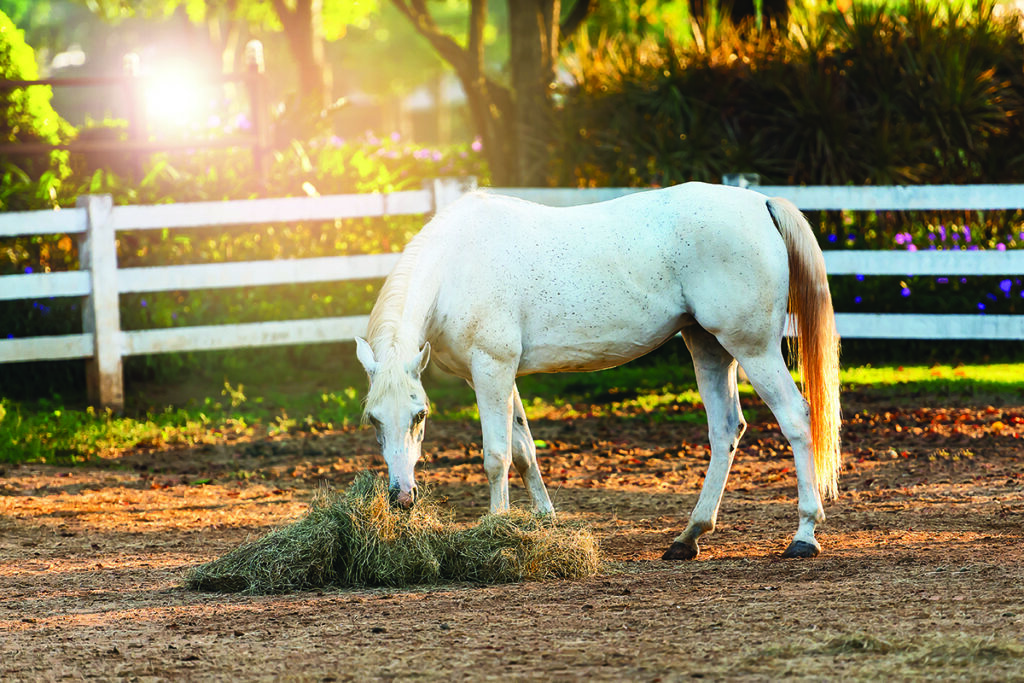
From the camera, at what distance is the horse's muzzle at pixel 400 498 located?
505cm

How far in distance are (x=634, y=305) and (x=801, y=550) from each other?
136cm

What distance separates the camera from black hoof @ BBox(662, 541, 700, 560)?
5.44 metres

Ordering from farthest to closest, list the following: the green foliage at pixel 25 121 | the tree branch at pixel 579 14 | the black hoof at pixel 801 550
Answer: the tree branch at pixel 579 14 → the green foliage at pixel 25 121 → the black hoof at pixel 801 550

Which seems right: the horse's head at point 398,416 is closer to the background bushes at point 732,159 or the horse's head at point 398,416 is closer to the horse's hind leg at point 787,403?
the horse's hind leg at point 787,403

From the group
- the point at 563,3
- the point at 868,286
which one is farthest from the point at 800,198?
the point at 563,3

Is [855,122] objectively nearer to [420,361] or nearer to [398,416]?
[420,361]

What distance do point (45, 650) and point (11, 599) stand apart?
980 millimetres

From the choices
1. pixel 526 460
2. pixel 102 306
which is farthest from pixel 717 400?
pixel 102 306

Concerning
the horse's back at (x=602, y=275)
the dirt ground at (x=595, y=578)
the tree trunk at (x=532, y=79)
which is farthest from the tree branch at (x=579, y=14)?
Answer: the horse's back at (x=602, y=275)

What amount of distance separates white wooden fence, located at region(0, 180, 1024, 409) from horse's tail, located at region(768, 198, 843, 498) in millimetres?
4216

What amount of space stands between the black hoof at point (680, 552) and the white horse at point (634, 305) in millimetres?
12

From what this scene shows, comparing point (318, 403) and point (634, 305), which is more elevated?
point (634, 305)

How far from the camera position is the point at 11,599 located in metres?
4.96

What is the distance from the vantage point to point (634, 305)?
18.8 ft
